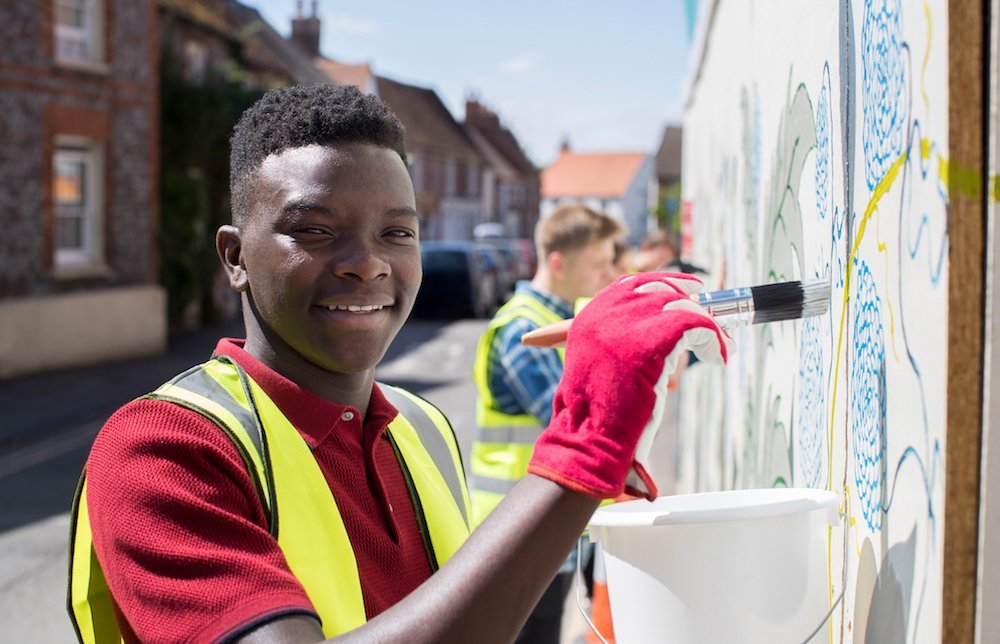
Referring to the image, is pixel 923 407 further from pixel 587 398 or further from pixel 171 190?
pixel 171 190

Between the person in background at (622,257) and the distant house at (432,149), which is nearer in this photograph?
the person in background at (622,257)

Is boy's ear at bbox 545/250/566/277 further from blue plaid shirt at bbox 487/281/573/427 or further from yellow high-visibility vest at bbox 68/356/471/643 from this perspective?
yellow high-visibility vest at bbox 68/356/471/643

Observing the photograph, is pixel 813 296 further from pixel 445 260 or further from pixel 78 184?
pixel 445 260

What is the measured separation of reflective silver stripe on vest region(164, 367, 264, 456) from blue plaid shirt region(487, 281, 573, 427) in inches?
82.6

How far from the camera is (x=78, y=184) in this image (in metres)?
14.7

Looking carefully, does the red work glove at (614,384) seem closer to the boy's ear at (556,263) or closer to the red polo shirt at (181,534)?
the red polo shirt at (181,534)

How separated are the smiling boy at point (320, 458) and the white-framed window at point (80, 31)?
45.6ft

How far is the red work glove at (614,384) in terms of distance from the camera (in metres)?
1.17

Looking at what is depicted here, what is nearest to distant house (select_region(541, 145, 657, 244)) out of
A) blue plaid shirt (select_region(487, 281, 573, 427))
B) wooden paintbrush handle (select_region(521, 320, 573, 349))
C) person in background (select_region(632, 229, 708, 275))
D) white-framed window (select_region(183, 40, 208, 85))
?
white-framed window (select_region(183, 40, 208, 85))

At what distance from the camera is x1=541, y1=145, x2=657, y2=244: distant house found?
292 ft

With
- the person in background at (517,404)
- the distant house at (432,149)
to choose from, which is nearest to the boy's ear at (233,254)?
the person in background at (517,404)

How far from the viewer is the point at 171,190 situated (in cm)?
1716

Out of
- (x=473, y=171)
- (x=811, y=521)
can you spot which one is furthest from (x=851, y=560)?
(x=473, y=171)

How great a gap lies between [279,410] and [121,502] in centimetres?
32
